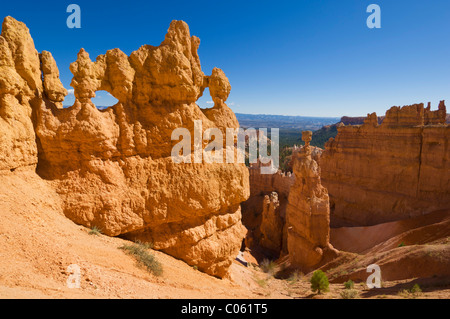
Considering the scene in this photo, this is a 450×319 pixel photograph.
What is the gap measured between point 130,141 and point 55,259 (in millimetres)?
3856

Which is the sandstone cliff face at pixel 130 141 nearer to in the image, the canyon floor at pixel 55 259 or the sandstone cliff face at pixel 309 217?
the canyon floor at pixel 55 259

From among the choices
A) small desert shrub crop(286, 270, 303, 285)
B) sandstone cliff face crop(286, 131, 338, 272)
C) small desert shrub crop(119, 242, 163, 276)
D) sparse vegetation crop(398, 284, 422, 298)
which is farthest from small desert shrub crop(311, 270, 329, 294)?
sandstone cliff face crop(286, 131, 338, 272)

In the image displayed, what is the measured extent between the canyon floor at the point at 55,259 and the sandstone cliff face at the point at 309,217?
41.2 feet

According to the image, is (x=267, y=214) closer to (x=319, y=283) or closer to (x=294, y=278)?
(x=294, y=278)

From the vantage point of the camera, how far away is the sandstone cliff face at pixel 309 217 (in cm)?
1878

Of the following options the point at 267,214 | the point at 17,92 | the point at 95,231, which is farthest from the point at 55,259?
the point at 267,214

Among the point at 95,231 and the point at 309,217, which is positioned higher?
the point at 95,231

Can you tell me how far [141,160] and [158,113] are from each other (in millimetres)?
1651

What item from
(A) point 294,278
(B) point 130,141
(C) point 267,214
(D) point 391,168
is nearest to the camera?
(B) point 130,141

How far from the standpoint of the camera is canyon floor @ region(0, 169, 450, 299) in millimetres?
4793

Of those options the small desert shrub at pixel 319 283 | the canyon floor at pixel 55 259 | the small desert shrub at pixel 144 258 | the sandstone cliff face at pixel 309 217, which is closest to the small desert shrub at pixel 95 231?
the canyon floor at pixel 55 259

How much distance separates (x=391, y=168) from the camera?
25.3 m

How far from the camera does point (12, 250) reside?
5.19m
